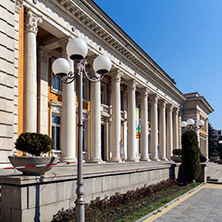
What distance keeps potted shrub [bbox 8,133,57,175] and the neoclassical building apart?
4.18 metres

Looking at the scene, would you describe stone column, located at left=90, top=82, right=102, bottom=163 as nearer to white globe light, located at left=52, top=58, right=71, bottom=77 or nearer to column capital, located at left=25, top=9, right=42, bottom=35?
column capital, located at left=25, top=9, right=42, bottom=35

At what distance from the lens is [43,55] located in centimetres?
1853

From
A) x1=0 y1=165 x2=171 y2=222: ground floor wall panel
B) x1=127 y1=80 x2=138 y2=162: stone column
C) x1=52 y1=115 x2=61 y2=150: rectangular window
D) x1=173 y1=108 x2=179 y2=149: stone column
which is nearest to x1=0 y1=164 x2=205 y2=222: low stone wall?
x1=0 y1=165 x2=171 y2=222: ground floor wall panel

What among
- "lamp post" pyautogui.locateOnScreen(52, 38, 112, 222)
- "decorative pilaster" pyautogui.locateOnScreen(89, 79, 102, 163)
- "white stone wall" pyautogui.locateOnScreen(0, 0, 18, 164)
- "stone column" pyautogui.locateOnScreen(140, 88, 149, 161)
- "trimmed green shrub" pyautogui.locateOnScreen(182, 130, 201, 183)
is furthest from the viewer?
"stone column" pyautogui.locateOnScreen(140, 88, 149, 161)

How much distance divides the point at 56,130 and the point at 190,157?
9.99 m

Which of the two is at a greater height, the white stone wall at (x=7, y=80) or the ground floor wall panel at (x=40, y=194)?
the white stone wall at (x=7, y=80)

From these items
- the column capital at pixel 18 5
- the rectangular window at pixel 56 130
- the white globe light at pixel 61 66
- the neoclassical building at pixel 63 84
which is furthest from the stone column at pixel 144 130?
the white globe light at pixel 61 66

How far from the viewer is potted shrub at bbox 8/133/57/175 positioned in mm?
6148

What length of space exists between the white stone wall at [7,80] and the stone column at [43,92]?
6.34 meters

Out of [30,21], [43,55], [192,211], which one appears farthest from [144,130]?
[192,211]

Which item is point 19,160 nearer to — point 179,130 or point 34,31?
point 34,31

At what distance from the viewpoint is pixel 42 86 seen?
1825 centimetres

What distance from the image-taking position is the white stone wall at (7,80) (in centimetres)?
1037

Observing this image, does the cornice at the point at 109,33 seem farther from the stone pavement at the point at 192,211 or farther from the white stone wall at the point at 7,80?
the stone pavement at the point at 192,211
